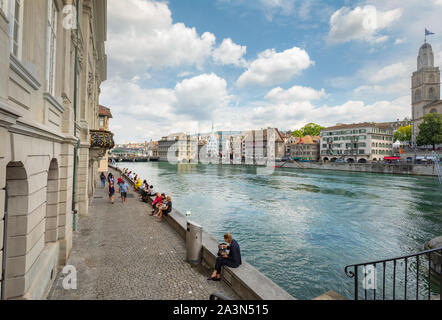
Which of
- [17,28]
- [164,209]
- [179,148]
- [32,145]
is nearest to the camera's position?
[17,28]

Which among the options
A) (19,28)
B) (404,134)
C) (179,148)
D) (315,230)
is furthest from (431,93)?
(19,28)

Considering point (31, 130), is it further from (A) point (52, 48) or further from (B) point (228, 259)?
(B) point (228, 259)

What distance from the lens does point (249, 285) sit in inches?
207

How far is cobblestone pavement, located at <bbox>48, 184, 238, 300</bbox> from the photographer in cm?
566

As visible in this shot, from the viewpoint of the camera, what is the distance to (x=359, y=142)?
8344 cm

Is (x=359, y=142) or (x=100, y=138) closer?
(x=100, y=138)

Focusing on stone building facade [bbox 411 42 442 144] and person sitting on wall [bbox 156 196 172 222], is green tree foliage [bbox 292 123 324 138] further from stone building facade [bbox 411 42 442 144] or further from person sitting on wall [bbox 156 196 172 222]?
person sitting on wall [bbox 156 196 172 222]

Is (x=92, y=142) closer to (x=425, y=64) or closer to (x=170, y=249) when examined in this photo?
(x=170, y=249)

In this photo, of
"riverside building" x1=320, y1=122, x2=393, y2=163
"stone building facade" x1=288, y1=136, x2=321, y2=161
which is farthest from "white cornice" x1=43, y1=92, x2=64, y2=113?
"stone building facade" x1=288, y1=136, x2=321, y2=161

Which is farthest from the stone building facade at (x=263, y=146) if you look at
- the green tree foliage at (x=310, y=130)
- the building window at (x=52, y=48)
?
the building window at (x=52, y=48)

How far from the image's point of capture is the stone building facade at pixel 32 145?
127 inches

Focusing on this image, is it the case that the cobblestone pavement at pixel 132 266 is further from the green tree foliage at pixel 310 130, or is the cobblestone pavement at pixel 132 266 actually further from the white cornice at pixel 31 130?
the green tree foliage at pixel 310 130

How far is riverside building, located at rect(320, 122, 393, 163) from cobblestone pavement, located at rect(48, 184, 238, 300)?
87979 mm

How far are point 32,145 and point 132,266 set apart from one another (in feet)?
14.8
